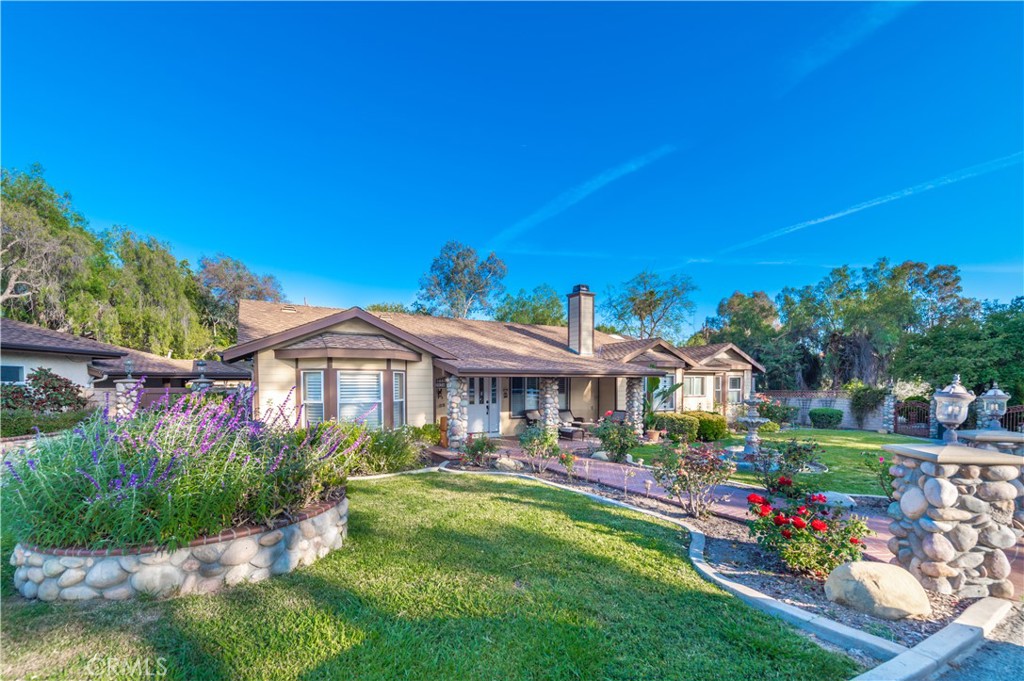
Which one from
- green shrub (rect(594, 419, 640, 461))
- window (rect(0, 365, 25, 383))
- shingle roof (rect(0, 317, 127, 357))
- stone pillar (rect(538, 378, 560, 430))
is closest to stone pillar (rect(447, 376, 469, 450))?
stone pillar (rect(538, 378, 560, 430))

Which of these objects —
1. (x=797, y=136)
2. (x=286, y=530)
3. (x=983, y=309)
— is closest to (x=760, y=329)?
(x=983, y=309)

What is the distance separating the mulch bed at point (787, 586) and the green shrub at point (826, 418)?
62.5 feet

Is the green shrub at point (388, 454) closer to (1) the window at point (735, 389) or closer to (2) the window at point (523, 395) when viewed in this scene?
(2) the window at point (523, 395)

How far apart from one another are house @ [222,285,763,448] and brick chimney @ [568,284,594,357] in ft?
0.15

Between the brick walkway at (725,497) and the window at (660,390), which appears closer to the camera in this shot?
the brick walkway at (725,497)

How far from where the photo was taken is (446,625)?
11.1ft

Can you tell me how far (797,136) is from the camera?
13.5m

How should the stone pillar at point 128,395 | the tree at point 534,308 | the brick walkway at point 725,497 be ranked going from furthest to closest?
the tree at point 534,308 < the stone pillar at point 128,395 < the brick walkway at point 725,497

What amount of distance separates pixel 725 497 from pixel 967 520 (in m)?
3.35

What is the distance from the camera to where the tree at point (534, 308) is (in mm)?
36281

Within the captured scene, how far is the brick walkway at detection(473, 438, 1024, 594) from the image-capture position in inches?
176

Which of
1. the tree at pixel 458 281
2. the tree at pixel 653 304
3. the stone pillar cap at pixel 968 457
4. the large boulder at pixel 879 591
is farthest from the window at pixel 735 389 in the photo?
the tree at pixel 458 281

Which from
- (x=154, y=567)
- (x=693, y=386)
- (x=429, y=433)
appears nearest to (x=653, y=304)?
(x=693, y=386)

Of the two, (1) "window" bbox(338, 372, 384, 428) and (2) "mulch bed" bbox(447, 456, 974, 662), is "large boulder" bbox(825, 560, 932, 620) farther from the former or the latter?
(1) "window" bbox(338, 372, 384, 428)
